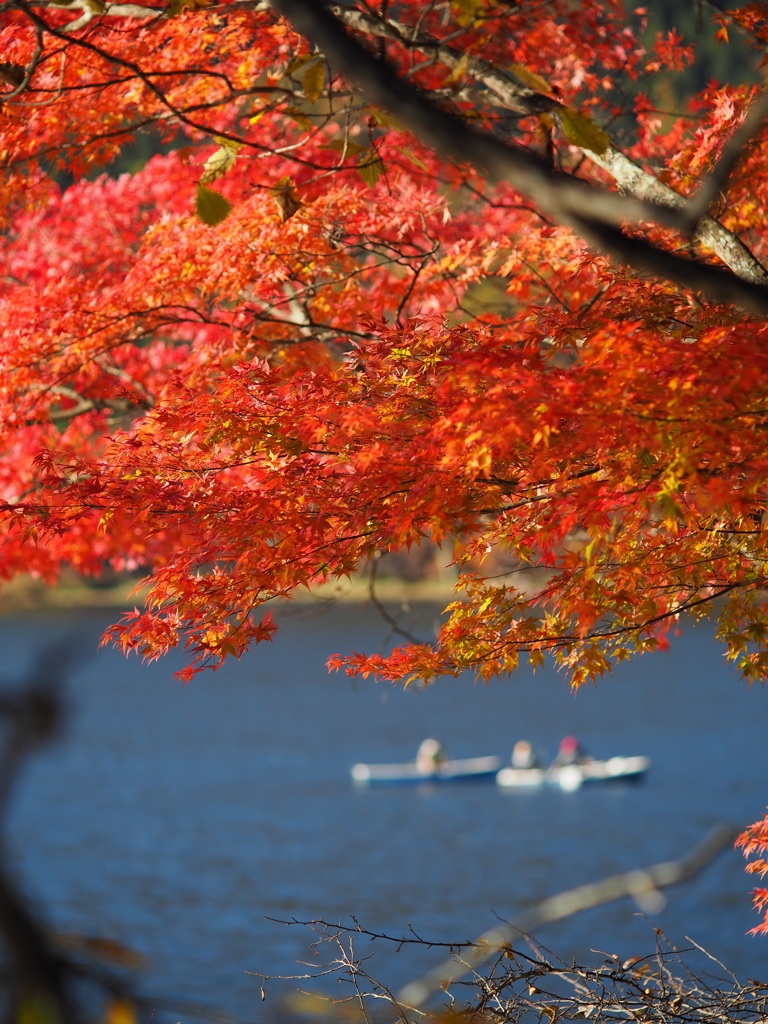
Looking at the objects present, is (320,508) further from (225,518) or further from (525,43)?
(525,43)

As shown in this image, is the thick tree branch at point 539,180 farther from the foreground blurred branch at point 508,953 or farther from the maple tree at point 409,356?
the foreground blurred branch at point 508,953

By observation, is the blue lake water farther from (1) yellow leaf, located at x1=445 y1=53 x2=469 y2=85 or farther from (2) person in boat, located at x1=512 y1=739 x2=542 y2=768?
(1) yellow leaf, located at x1=445 y1=53 x2=469 y2=85

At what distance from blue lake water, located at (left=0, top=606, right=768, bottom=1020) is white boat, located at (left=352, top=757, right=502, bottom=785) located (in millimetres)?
638

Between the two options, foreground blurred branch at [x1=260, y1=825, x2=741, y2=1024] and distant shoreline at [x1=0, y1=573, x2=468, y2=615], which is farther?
distant shoreline at [x1=0, y1=573, x2=468, y2=615]

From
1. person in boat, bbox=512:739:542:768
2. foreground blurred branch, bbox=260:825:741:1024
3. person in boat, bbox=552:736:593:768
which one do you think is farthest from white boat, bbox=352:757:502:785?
foreground blurred branch, bbox=260:825:741:1024

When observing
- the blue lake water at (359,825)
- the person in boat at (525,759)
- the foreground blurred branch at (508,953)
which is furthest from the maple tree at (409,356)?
the person in boat at (525,759)

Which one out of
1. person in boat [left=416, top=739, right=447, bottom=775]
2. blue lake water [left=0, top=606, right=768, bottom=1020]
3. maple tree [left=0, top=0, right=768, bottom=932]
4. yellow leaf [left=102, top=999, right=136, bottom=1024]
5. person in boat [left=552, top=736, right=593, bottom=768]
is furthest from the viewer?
person in boat [left=416, top=739, right=447, bottom=775]

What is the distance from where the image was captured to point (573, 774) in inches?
1553

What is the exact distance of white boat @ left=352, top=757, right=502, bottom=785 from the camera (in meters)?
40.7

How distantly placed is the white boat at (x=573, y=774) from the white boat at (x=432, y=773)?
0.70 m

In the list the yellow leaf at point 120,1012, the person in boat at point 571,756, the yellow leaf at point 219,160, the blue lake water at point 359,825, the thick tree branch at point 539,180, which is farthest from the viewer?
the person in boat at point 571,756

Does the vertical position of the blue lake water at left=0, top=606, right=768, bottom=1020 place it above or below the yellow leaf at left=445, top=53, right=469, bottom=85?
above

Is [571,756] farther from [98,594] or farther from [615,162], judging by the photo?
[98,594]

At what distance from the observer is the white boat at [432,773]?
133ft
